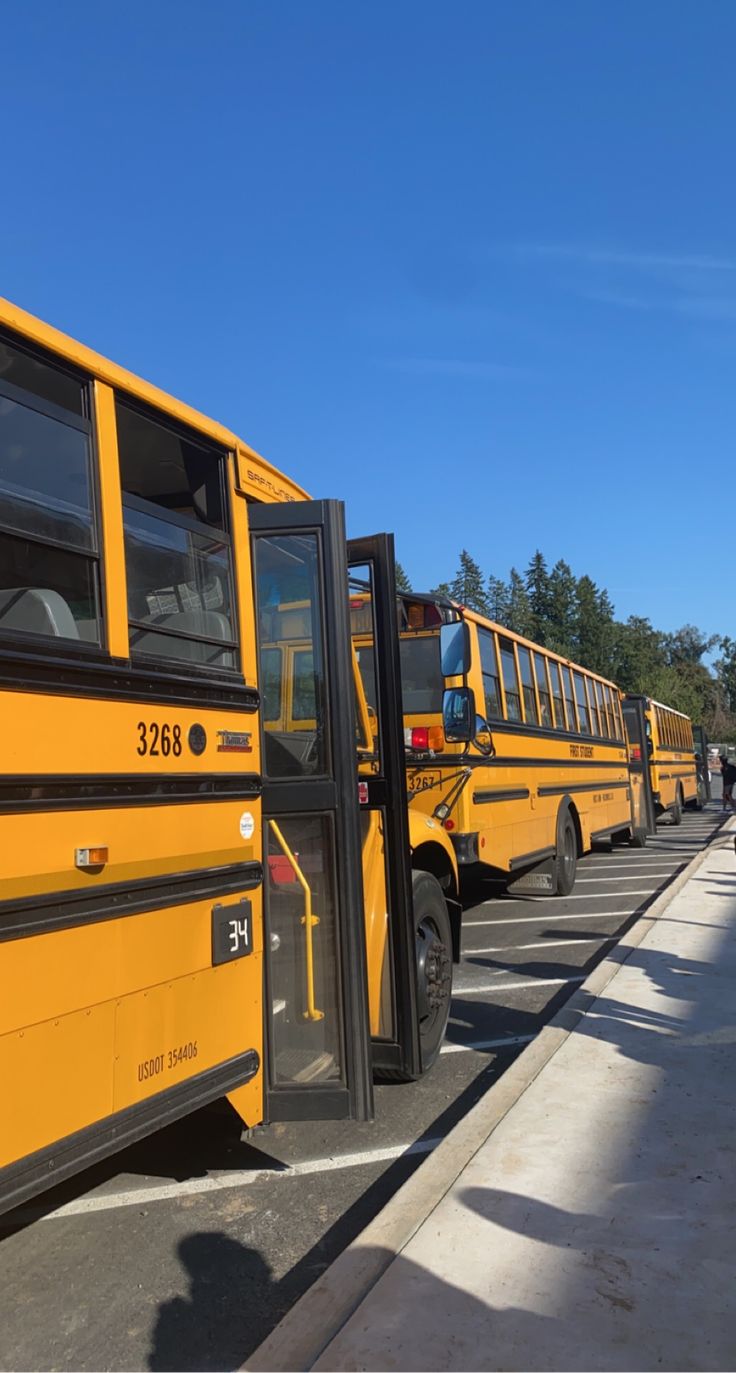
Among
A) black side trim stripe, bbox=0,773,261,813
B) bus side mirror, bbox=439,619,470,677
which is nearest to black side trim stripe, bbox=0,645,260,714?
black side trim stripe, bbox=0,773,261,813

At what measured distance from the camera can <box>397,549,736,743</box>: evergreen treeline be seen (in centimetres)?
9531

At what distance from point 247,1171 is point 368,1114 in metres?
0.66

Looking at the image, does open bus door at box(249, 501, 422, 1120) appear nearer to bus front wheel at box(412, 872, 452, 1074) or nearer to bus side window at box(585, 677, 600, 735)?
bus front wheel at box(412, 872, 452, 1074)

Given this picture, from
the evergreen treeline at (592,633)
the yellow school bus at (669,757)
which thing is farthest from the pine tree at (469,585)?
the yellow school bus at (669,757)

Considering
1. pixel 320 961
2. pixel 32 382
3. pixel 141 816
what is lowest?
pixel 320 961

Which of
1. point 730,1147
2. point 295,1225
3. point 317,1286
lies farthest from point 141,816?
point 730,1147

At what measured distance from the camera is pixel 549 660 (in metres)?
10.9

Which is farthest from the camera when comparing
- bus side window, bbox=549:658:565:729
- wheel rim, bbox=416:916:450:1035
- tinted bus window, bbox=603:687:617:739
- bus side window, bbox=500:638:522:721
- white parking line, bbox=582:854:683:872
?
tinted bus window, bbox=603:687:617:739

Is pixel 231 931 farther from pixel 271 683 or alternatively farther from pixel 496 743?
pixel 496 743

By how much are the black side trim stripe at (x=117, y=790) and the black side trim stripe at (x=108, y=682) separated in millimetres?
229

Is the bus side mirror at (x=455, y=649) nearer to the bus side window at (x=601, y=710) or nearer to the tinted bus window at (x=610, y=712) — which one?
the bus side window at (x=601, y=710)

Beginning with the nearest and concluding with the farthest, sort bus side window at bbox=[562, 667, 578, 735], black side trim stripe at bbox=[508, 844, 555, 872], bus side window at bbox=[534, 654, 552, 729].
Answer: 1. black side trim stripe at bbox=[508, 844, 555, 872]
2. bus side window at bbox=[534, 654, 552, 729]
3. bus side window at bbox=[562, 667, 578, 735]

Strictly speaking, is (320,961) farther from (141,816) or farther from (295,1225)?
(141,816)

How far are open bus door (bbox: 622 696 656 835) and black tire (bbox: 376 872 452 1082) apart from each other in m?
12.0
